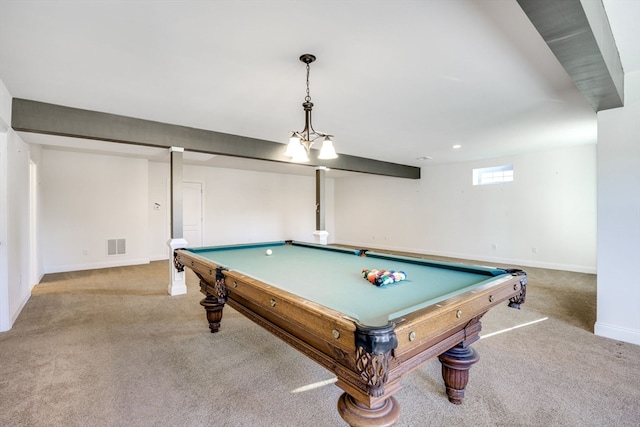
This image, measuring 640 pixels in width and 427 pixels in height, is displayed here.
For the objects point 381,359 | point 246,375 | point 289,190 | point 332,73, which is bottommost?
point 246,375

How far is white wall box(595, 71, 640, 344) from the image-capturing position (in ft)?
8.45

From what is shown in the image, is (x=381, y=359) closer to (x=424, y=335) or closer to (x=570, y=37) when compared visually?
(x=424, y=335)

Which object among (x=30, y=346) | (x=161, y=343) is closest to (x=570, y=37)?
(x=161, y=343)

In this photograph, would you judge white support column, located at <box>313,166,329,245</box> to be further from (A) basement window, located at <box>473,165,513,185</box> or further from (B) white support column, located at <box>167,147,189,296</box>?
(A) basement window, located at <box>473,165,513,185</box>

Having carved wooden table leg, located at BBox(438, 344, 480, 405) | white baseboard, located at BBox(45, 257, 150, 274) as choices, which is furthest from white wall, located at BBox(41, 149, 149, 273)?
carved wooden table leg, located at BBox(438, 344, 480, 405)

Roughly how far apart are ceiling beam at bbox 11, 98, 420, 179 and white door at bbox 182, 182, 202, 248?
323cm

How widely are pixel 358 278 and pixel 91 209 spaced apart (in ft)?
19.9

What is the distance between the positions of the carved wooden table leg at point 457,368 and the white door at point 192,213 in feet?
21.7

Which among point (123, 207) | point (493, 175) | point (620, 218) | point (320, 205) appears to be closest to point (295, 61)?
point (620, 218)

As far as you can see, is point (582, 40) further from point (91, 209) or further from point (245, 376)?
point (91, 209)

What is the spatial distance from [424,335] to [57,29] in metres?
2.62

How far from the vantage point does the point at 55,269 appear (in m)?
5.45

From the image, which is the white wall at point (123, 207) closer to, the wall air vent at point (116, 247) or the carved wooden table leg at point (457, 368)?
the wall air vent at point (116, 247)

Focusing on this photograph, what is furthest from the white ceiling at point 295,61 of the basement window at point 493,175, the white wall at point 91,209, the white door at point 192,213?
the white door at point 192,213
